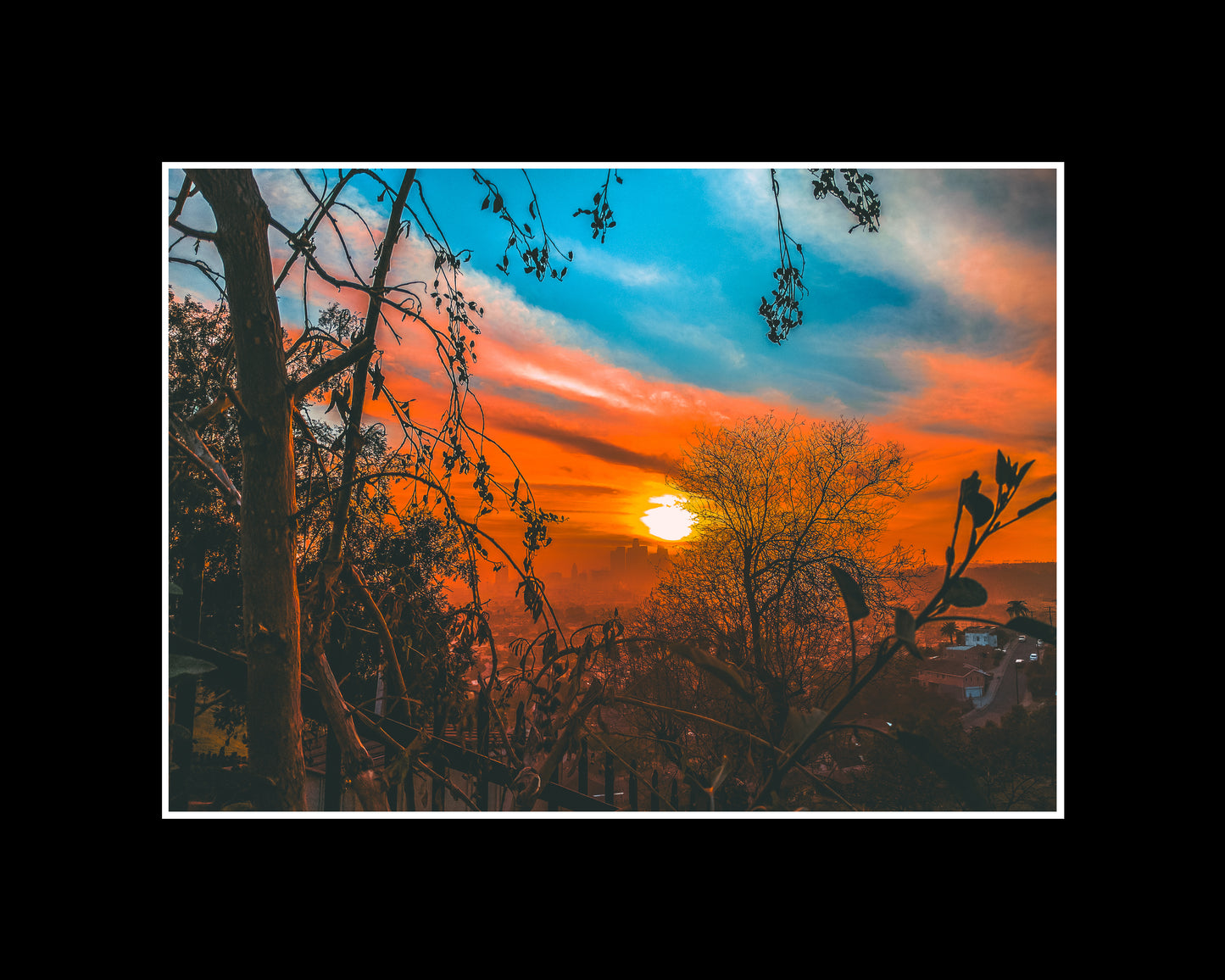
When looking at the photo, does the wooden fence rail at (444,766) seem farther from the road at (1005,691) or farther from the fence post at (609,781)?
the road at (1005,691)

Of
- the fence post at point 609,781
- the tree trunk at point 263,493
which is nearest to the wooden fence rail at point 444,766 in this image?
the fence post at point 609,781

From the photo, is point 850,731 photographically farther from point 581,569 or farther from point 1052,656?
point 581,569

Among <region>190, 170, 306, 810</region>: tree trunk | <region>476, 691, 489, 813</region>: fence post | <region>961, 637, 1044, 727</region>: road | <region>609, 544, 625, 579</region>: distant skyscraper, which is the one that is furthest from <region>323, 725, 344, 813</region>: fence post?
<region>961, 637, 1044, 727</region>: road

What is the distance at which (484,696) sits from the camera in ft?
5.55

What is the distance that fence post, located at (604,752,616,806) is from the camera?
5.78 ft

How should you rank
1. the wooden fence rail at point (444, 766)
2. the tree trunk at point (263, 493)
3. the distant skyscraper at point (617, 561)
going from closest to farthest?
the tree trunk at point (263, 493) < the wooden fence rail at point (444, 766) < the distant skyscraper at point (617, 561)

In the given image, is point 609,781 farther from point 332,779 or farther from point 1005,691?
point 1005,691

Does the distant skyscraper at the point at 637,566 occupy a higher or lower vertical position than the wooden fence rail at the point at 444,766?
higher

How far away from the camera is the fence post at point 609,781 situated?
69.4 inches

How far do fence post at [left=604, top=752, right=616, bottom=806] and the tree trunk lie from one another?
784 millimetres

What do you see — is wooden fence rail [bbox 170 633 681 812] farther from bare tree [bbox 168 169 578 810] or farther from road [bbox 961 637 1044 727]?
road [bbox 961 637 1044 727]

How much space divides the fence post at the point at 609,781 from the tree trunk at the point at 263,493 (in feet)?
2.57

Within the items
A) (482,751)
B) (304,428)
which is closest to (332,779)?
(482,751)
